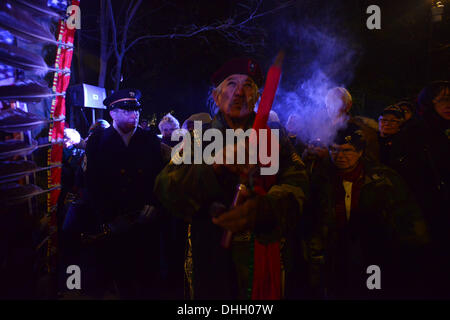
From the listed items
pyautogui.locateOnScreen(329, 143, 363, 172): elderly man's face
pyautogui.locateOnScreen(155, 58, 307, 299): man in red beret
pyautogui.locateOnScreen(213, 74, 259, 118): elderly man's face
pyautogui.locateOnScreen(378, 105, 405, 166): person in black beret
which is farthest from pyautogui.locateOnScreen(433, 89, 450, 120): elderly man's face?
pyautogui.locateOnScreen(213, 74, 259, 118): elderly man's face

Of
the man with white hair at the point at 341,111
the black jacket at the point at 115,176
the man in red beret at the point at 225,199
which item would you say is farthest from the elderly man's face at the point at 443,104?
the black jacket at the point at 115,176

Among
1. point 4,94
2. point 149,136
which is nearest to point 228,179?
point 4,94

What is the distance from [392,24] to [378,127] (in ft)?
40.5

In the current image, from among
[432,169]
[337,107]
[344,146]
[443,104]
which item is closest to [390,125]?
[443,104]

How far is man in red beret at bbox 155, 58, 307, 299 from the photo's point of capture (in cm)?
189

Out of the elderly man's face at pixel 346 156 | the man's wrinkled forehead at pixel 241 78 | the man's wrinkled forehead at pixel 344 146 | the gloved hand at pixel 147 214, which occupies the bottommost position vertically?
the gloved hand at pixel 147 214

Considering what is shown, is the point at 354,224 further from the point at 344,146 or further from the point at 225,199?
the point at 225,199

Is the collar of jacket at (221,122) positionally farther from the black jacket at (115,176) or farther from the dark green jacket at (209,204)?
the black jacket at (115,176)

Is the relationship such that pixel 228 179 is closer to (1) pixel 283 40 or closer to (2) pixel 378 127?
(2) pixel 378 127

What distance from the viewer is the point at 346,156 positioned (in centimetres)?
269

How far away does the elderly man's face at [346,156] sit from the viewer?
8.84 ft

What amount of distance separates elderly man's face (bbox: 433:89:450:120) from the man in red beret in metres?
2.58

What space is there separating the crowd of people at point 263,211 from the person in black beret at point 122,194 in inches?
0.5

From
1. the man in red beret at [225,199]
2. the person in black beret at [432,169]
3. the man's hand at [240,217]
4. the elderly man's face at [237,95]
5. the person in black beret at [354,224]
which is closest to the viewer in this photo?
the man's hand at [240,217]
